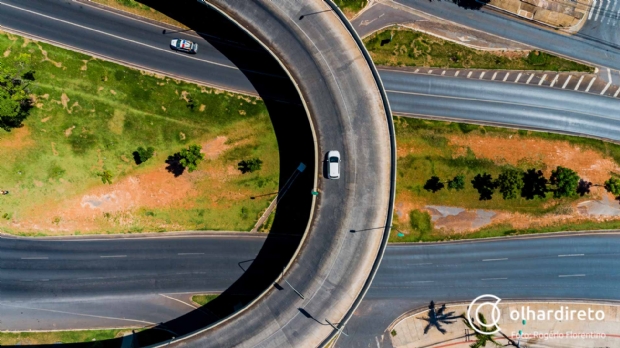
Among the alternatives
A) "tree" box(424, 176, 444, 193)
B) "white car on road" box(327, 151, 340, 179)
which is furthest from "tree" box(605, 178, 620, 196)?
"white car on road" box(327, 151, 340, 179)

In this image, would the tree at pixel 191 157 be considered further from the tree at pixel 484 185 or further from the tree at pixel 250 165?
the tree at pixel 484 185

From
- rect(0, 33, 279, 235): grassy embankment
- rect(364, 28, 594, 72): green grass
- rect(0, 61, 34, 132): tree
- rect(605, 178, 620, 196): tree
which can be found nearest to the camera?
rect(0, 61, 34, 132): tree

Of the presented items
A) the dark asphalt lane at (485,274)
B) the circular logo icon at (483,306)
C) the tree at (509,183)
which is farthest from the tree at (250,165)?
the circular logo icon at (483,306)

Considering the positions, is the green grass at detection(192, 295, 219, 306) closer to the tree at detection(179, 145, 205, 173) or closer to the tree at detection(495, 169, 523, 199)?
the tree at detection(179, 145, 205, 173)

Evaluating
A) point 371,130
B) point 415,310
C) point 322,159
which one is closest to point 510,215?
point 415,310

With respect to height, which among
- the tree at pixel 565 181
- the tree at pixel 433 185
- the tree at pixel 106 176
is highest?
the tree at pixel 565 181
